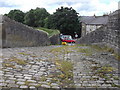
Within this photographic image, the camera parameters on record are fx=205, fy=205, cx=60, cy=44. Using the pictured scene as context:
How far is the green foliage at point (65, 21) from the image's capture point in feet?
174

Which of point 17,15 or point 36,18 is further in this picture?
point 17,15

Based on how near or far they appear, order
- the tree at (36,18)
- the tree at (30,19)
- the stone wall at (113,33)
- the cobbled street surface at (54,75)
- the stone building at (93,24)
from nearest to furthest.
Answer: the cobbled street surface at (54,75) → the stone wall at (113,33) → the stone building at (93,24) → the tree at (36,18) → the tree at (30,19)

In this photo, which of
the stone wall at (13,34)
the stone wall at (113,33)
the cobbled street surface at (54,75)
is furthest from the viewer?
the stone wall at (13,34)

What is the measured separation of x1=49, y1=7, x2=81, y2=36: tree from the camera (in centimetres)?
5294

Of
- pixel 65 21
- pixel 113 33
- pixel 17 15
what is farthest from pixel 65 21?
pixel 113 33

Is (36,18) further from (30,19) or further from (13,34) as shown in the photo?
(13,34)

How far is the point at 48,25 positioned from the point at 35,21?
28.8ft

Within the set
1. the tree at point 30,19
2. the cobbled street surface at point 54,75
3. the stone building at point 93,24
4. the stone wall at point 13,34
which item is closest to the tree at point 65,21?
the stone building at point 93,24

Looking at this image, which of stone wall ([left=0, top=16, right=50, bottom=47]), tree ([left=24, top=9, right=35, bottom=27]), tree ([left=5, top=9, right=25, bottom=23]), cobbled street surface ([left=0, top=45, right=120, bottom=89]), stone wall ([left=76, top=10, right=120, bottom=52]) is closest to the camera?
cobbled street surface ([left=0, top=45, right=120, bottom=89])

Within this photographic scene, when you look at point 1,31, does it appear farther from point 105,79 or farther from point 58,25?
point 58,25

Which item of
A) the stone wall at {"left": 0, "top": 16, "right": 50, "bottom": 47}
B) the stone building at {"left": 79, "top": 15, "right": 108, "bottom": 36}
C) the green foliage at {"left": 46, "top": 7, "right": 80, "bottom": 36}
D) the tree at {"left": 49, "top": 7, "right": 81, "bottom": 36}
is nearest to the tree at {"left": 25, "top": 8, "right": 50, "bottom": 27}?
the green foliage at {"left": 46, "top": 7, "right": 80, "bottom": 36}

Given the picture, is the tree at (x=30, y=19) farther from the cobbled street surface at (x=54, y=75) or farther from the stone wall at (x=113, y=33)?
the cobbled street surface at (x=54, y=75)

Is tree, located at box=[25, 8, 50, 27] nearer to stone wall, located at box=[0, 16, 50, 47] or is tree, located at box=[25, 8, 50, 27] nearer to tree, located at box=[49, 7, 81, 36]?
tree, located at box=[49, 7, 81, 36]

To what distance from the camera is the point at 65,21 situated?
53125 millimetres
